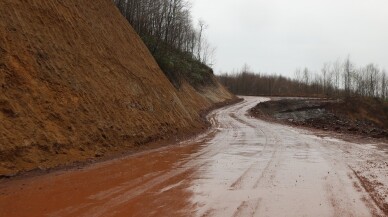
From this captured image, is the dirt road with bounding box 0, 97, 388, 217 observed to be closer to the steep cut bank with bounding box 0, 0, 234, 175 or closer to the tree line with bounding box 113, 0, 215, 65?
the steep cut bank with bounding box 0, 0, 234, 175

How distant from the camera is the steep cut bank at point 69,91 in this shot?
11.1 meters

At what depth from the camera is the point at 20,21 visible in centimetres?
1429

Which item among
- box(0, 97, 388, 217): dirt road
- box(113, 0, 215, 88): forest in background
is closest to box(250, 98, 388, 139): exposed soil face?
box(113, 0, 215, 88): forest in background

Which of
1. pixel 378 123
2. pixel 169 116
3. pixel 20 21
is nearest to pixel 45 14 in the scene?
pixel 20 21

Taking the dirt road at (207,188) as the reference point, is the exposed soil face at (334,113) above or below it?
above

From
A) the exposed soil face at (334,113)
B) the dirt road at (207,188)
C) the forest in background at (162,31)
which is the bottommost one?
the dirt road at (207,188)

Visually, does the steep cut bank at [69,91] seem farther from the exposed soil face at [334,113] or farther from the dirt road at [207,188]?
the exposed soil face at [334,113]

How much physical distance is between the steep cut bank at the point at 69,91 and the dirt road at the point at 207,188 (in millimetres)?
1282

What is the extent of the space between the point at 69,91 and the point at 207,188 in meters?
7.56

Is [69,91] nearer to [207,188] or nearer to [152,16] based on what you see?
[207,188]

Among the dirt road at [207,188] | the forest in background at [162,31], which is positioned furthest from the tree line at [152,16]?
the dirt road at [207,188]

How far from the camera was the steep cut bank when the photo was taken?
11.1 meters

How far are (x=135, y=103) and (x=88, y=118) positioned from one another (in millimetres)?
5149

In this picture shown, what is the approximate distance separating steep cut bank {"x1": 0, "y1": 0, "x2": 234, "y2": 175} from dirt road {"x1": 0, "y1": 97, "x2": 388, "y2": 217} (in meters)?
1.28
